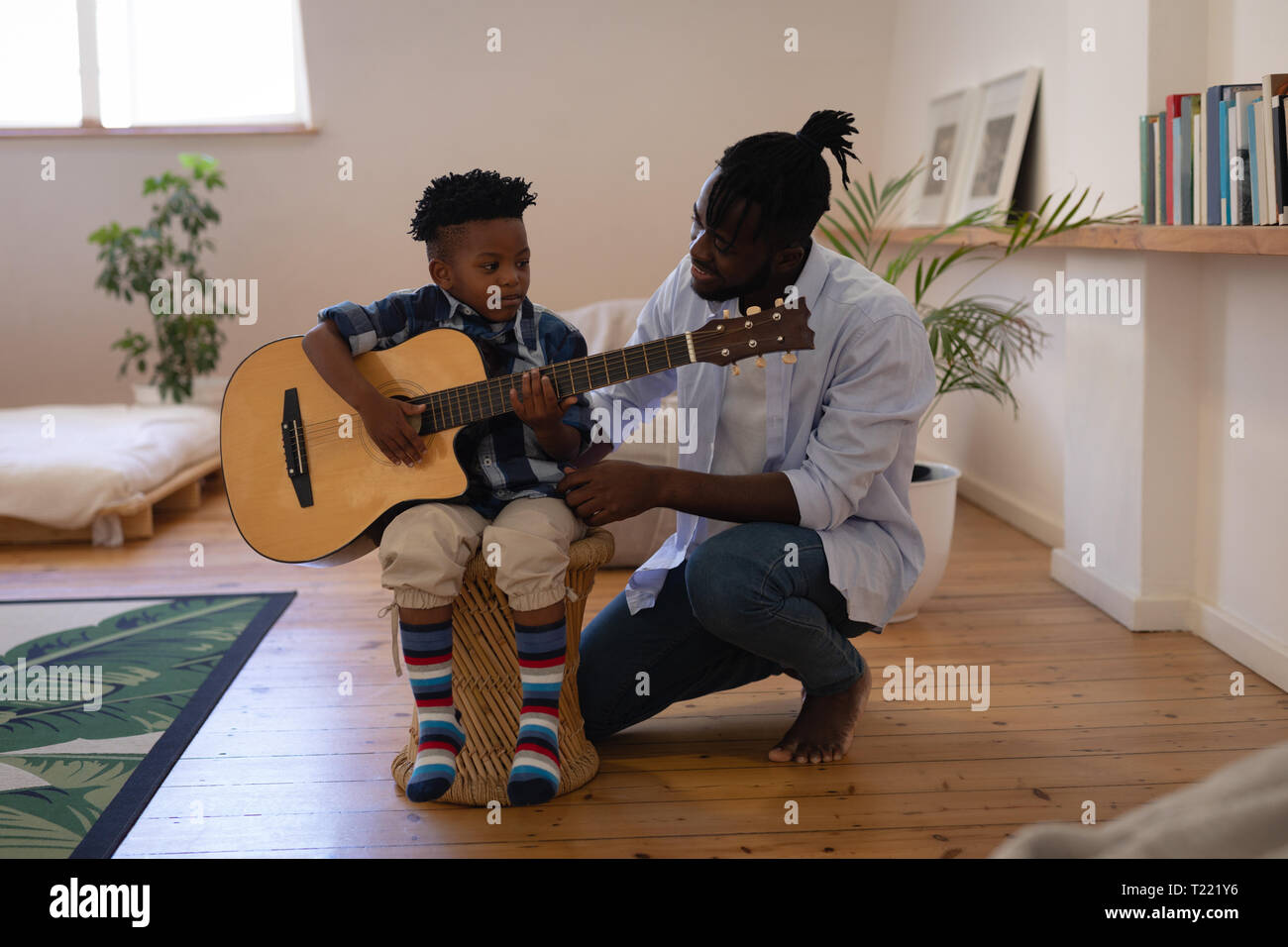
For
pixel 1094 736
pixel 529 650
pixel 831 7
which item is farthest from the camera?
pixel 831 7

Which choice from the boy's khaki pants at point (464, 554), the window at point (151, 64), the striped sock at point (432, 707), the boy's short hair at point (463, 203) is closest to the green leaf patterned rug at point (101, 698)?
the striped sock at point (432, 707)

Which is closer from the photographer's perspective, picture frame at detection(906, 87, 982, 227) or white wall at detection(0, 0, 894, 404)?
picture frame at detection(906, 87, 982, 227)

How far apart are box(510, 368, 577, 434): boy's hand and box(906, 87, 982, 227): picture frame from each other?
2630 mm

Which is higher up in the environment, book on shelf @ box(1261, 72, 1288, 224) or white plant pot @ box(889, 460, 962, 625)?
book on shelf @ box(1261, 72, 1288, 224)

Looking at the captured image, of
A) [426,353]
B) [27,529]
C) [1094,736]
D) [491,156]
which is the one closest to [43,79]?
[491,156]

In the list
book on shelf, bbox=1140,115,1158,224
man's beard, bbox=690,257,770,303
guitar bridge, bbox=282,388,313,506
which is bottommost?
guitar bridge, bbox=282,388,313,506

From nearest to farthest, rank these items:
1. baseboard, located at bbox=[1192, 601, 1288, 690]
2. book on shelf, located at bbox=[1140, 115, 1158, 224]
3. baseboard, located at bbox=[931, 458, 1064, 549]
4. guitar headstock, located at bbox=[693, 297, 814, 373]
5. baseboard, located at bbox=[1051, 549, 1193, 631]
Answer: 1. guitar headstock, located at bbox=[693, 297, 814, 373]
2. baseboard, located at bbox=[1192, 601, 1288, 690]
3. book on shelf, located at bbox=[1140, 115, 1158, 224]
4. baseboard, located at bbox=[1051, 549, 1193, 631]
5. baseboard, located at bbox=[931, 458, 1064, 549]

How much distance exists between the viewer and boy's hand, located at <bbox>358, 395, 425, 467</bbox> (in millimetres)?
1813

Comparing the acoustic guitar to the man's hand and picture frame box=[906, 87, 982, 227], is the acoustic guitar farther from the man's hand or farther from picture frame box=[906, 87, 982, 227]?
picture frame box=[906, 87, 982, 227]

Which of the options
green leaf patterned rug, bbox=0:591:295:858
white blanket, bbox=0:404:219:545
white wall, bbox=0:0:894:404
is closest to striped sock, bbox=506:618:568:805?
green leaf patterned rug, bbox=0:591:295:858

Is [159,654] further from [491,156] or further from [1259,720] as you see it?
[491,156]

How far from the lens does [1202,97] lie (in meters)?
2.29

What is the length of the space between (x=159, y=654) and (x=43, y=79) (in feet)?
11.0

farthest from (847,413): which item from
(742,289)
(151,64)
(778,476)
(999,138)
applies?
(151,64)
